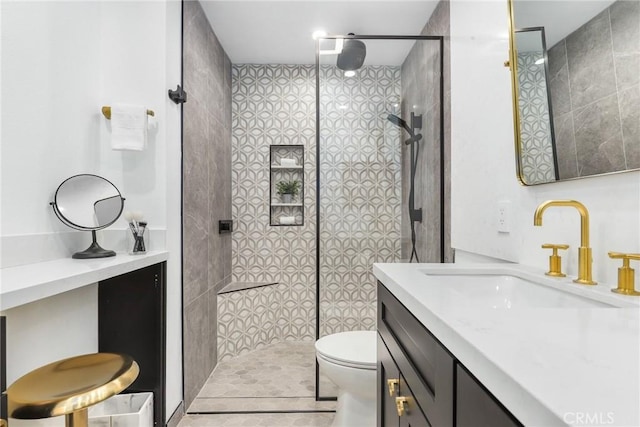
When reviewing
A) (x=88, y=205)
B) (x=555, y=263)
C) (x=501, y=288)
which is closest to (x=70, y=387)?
(x=88, y=205)

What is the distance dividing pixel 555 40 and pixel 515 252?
0.71m

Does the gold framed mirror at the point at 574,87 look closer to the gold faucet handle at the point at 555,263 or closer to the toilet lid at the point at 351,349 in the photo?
the gold faucet handle at the point at 555,263

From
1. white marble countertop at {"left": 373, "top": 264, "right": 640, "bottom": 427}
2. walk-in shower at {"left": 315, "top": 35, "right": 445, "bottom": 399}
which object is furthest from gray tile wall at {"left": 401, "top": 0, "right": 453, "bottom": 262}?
white marble countertop at {"left": 373, "top": 264, "right": 640, "bottom": 427}

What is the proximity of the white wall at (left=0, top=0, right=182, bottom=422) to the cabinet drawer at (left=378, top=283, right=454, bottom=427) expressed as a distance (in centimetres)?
126

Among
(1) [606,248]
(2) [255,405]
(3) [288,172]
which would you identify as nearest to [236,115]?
(3) [288,172]

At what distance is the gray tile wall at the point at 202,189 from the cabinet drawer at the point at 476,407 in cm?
175

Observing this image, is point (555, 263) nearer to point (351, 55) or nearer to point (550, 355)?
point (550, 355)

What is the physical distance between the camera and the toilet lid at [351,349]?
1608 millimetres

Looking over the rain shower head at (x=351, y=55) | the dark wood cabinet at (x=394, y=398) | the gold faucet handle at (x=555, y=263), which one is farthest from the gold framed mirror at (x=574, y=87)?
the rain shower head at (x=351, y=55)

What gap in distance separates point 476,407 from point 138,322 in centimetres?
162

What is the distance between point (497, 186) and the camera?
1442 mm

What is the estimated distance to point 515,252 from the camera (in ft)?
4.27

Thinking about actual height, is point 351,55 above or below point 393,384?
above

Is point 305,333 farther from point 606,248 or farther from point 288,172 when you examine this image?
point 606,248
